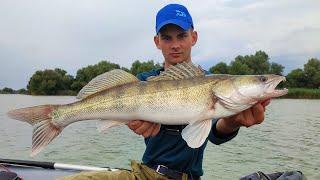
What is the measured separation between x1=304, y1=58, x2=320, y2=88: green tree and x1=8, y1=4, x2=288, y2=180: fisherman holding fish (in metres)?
66.7

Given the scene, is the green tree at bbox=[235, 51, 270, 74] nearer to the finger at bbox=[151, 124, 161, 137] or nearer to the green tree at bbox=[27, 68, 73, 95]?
the green tree at bbox=[27, 68, 73, 95]

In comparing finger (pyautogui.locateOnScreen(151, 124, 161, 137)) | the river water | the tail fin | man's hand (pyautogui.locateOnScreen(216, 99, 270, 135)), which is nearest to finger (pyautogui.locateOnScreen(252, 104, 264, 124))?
man's hand (pyautogui.locateOnScreen(216, 99, 270, 135))

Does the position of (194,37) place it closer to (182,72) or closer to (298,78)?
(182,72)

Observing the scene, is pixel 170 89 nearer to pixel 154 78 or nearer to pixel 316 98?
pixel 154 78

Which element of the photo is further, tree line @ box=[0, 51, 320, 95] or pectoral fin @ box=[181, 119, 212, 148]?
tree line @ box=[0, 51, 320, 95]

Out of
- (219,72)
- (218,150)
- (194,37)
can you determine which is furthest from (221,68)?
(194,37)

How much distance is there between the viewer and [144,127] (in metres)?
3.88

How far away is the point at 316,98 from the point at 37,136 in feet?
167

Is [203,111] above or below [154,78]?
below

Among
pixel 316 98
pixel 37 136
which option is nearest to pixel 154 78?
pixel 37 136

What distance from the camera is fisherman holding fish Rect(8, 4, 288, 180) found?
3594 mm

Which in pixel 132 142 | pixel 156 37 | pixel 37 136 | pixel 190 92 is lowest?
Answer: pixel 132 142

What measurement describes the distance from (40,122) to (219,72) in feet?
187

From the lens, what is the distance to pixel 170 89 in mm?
3711
